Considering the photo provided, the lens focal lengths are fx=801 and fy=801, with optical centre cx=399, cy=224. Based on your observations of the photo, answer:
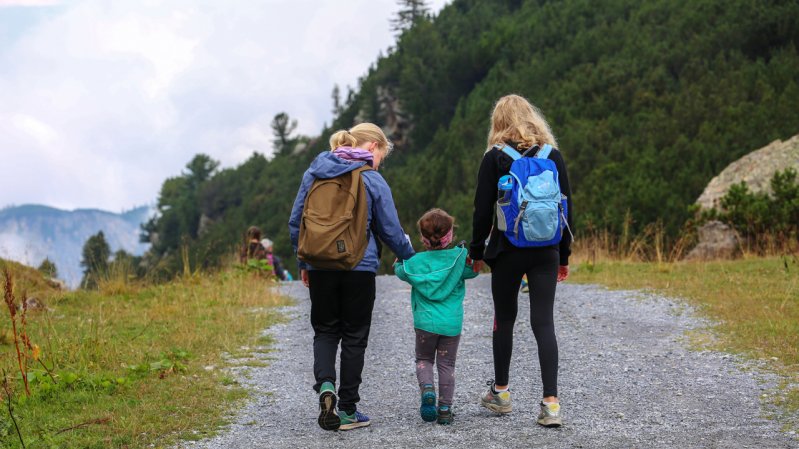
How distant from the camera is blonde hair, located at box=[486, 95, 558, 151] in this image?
434cm

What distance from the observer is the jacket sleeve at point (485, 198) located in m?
4.33

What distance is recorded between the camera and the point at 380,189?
4.46 m

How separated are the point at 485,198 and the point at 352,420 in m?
1.44

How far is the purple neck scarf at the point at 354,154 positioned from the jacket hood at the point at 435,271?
2.00 feet

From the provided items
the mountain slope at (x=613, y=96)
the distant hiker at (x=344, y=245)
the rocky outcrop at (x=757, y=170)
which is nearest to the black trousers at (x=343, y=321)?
the distant hiker at (x=344, y=245)

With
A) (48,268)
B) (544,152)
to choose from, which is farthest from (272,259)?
(544,152)

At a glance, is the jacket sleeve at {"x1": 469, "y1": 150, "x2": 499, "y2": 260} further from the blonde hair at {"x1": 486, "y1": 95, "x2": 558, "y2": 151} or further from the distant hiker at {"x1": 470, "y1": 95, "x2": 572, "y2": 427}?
the blonde hair at {"x1": 486, "y1": 95, "x2": 558, "y2": 151}

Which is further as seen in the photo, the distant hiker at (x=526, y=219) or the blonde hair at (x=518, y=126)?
the blonde hair at (x=518, y=126)

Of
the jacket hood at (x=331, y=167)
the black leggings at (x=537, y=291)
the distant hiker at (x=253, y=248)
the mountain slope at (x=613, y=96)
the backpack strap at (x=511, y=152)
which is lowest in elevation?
the black leggings at (x=537, y=291)

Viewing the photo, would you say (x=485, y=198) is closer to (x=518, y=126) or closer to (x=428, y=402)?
(x=518, y=126)

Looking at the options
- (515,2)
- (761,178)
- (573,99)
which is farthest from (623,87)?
(515,2)

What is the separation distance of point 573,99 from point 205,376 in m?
32.8

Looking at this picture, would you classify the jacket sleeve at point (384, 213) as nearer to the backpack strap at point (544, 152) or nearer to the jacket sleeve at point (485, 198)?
the jacket sleeve at point (485, 198)

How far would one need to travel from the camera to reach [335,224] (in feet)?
14.0
